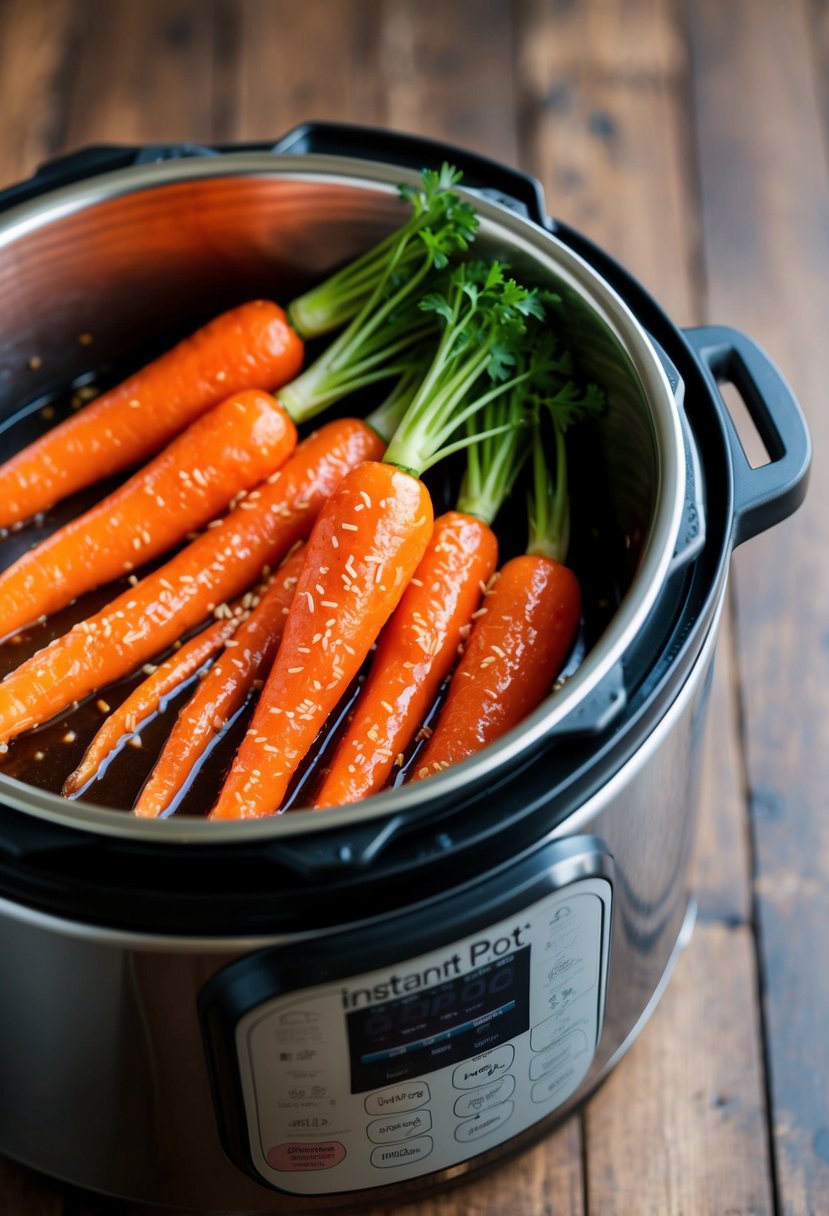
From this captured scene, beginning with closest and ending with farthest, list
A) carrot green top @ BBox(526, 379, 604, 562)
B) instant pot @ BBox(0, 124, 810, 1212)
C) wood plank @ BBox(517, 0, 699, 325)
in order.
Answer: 1. instant pot @ BBox(0, 124, 810, 1212)
2. carrot green top @ BBox(526, 379, 604, 562)
3. wood plank @ BBox(517, 0, 699, 325)

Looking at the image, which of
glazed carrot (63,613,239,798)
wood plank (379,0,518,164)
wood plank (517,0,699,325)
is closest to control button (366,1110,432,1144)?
glazed carrot (63,613,239,798)

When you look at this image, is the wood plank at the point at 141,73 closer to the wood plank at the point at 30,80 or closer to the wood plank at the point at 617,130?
the wood plank at the point at 30,80

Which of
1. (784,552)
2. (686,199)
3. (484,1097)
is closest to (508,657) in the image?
(484,1097)

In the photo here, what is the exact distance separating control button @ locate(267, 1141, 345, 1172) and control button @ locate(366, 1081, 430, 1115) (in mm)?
59

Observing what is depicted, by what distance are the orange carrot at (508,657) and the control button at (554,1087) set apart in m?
0.31

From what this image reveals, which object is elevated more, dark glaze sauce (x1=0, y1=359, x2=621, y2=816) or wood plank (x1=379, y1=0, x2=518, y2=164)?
wood plank (x1=379, y1=0, x2=518, y2=164)

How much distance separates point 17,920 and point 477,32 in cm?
188

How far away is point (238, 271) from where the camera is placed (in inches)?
57.2

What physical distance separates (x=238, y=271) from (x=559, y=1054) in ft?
2.86

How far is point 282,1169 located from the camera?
114 centimetres

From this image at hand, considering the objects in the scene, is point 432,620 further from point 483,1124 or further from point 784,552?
point 784,552

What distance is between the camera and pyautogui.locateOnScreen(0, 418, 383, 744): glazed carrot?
1217 mm

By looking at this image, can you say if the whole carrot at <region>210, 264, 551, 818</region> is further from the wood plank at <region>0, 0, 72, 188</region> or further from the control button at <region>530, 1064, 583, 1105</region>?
the wood plank at <region>0, 0, 72, 188</region>

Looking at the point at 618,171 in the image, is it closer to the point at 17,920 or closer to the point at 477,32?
the point at 477,32
